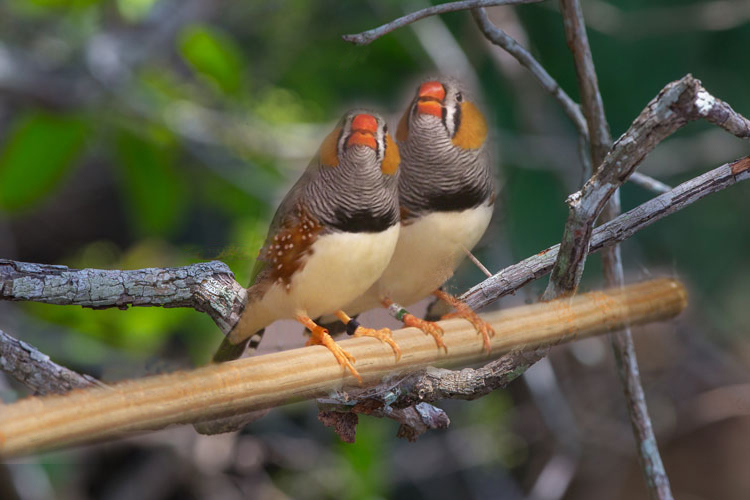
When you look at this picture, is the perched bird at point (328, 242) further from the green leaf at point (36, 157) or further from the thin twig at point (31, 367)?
the green leaf at point (36, 157)

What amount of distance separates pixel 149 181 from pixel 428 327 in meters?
1.24

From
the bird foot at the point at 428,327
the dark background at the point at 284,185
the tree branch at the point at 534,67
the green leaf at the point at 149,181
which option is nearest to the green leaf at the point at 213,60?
the dark background at the point at 284,185

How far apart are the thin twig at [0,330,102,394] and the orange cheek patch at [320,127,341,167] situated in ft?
0.70

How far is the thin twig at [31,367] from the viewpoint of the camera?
53 centimetres

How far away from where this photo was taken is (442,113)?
1.52ft

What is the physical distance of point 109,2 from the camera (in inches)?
65.6

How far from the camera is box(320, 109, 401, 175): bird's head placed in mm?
450

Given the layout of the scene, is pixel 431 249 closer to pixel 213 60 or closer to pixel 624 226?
pixel 624 226

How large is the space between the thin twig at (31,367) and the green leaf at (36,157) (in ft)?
3.40

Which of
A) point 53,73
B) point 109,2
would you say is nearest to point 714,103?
point 109,2

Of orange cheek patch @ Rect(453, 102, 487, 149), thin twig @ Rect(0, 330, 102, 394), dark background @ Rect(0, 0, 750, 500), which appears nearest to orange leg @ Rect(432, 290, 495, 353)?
orange cheek patch @ Rect(453, 102, 487, 149)

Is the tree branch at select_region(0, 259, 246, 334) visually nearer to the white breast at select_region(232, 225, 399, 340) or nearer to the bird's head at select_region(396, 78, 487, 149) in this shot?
→ the white breast at select_region(232, 225, 399, 340)

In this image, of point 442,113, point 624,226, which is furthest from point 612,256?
point 442,113

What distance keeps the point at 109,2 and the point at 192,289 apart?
135cm
